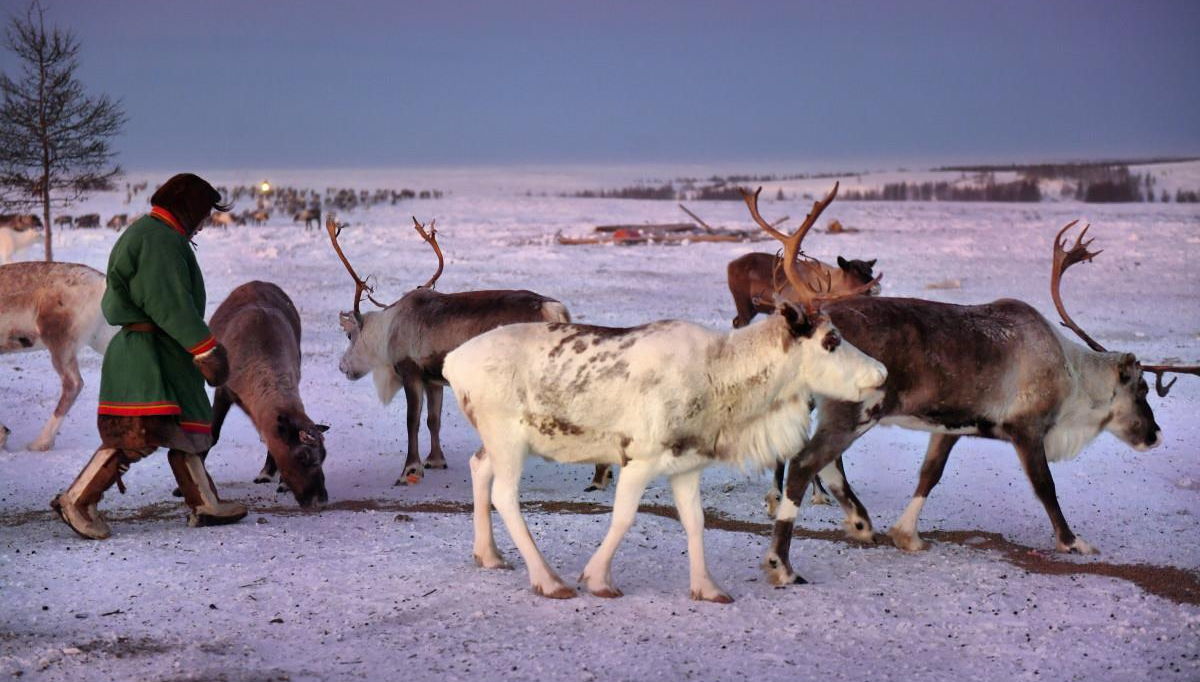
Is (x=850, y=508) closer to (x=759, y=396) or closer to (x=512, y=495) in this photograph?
(x=759, y=396)

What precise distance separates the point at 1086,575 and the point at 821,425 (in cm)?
180

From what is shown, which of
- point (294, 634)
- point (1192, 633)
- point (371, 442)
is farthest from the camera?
point (371, 442)

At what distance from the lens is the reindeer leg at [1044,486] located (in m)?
7.89

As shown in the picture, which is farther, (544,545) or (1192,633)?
(544,545)

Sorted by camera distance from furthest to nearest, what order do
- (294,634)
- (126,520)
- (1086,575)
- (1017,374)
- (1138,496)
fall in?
(1138,496)
(126,520)
(1017,374)
(1086,575)
(294,634)

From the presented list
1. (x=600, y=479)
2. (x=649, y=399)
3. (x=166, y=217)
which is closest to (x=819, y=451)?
(x=649, y=399)

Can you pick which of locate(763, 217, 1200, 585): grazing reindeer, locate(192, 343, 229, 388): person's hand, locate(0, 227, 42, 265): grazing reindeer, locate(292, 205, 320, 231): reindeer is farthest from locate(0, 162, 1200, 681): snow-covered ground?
locate(292, 205, 320, 231): reindeer

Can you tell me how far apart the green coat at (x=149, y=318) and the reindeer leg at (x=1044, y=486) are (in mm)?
5337

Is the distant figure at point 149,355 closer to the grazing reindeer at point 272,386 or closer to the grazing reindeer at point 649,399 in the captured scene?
the grazing reindeer at point 272,386

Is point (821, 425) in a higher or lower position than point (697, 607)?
higher

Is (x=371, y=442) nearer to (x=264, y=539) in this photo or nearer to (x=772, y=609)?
(x=264, y=539)

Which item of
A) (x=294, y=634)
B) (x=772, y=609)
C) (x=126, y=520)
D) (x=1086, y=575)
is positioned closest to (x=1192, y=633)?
(x=1086, y=575)

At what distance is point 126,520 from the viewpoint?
8492 millimetres

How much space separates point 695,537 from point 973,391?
2.42m
